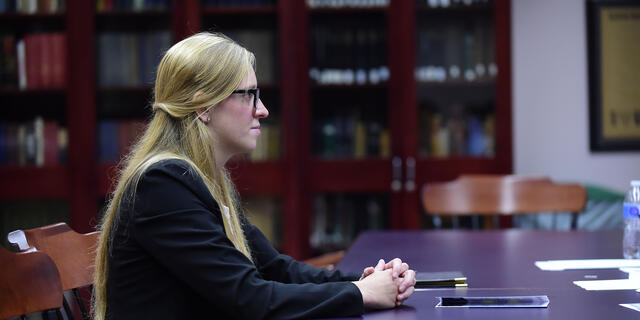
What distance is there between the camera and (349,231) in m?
4.13

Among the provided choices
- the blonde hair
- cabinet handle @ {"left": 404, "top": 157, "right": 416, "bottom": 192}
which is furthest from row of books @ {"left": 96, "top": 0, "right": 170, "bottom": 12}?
the blonde hair

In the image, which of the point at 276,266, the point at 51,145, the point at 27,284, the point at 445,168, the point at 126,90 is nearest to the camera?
the point at 27,284

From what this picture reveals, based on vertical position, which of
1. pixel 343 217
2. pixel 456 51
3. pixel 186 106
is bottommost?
pixel 343 217

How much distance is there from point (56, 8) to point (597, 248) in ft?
10.7

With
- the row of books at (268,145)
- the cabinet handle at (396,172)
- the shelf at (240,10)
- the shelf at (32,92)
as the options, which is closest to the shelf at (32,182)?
the shelf at (32,92)

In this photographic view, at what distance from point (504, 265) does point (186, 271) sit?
34.8 inches

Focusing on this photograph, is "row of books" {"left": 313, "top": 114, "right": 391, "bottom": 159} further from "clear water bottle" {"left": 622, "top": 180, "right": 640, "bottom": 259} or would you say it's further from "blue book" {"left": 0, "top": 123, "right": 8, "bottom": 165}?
"clear water bottle" {"left": 622, "top": 180, "right": 640, "bottom": 259}

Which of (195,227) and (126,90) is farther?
(126,90)

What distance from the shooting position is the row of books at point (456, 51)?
398 centimetres

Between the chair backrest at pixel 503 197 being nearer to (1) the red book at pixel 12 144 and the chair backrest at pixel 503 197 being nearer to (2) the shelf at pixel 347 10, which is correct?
(2) the shelf at pixel 347 10

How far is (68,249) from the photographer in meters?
1.50

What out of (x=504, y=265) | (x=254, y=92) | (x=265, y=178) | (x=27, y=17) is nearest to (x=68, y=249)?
(x=254, y=92)

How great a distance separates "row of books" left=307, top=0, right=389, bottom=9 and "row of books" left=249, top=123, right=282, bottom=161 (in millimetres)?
732

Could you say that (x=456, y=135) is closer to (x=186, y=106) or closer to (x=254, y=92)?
(x=254, y=92)
